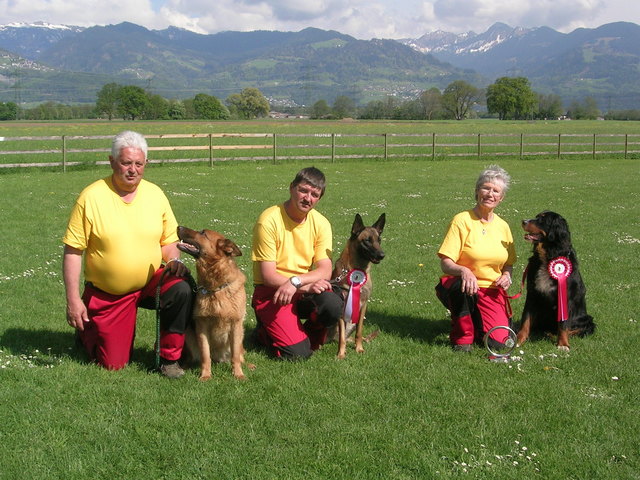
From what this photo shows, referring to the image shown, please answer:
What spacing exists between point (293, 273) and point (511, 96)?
119 meters

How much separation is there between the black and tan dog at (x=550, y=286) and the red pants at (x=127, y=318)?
3.27m

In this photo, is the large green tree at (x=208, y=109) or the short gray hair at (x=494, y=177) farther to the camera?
the large green tree at (x=208, y=109)

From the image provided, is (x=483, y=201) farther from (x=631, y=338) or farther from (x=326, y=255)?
(x=631, y=338)

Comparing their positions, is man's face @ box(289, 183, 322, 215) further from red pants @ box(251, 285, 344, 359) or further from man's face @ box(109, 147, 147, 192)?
man's face @ box(109, 147, 147, 192)

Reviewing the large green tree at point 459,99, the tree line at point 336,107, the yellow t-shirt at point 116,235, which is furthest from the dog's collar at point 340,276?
the large green tree at point 459,99

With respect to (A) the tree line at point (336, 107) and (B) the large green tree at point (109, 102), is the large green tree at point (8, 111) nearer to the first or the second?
(A) the tree line at point (336, 107)

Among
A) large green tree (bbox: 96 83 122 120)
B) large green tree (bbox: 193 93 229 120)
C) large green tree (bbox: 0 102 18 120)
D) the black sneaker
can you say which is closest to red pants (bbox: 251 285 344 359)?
the black sneaker

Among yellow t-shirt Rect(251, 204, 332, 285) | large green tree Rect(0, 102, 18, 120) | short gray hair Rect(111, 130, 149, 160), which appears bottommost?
yellow t-shirt Rect(251, 204, 332, 285)

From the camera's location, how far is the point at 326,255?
5.54 m

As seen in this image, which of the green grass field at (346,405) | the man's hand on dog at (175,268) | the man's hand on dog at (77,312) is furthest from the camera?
the man's hand on dog at (175,268)

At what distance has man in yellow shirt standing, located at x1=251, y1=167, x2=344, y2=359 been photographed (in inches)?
207

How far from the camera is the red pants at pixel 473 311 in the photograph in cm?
576

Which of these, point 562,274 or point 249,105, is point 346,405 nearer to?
point 562,274

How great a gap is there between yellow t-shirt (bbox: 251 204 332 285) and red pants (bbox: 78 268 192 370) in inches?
29.5
